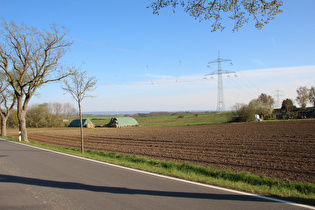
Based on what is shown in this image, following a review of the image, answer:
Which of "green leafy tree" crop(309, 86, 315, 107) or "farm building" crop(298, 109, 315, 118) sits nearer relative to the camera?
"farm building" crop(298, 109, 315, 118)

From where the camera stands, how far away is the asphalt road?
4773 millimetres

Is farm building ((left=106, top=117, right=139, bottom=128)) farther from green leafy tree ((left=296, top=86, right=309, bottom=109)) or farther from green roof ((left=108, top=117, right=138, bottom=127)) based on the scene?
green leafy tree ((left=296, top=86, right=309, bottom=109))

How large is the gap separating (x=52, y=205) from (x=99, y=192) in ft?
3.67

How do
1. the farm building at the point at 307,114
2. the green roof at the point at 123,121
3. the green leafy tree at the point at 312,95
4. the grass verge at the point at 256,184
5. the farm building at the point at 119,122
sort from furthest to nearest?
the green leafy tree at the point at 312,95 → the farm building at the point at 307,114 → the green roof at the point at 123,121 → the farm building at the point at 119,122 → the grass verge at the point at 256,184

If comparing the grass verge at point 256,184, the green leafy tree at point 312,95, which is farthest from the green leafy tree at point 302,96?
the grass verge at point 256,184

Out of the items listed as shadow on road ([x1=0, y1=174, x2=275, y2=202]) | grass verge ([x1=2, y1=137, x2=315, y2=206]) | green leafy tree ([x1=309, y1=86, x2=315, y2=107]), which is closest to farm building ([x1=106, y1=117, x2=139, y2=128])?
grass verge ([x1=2, y1=137, x2=315, y2=206])

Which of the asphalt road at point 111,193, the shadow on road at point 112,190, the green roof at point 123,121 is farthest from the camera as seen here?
the green roof at point 123,121

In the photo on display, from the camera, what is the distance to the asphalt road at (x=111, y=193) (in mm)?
4773

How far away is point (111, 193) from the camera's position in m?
5.55

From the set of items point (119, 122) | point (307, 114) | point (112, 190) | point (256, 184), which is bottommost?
point (256, 184)

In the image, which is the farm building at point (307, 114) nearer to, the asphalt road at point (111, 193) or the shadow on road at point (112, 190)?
the asphalt road at point (111, 193)

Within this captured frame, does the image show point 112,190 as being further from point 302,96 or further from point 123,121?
point 302,96

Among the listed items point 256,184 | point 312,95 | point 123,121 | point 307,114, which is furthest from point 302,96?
point 256,184

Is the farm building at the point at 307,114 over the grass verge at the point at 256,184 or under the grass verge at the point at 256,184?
over
